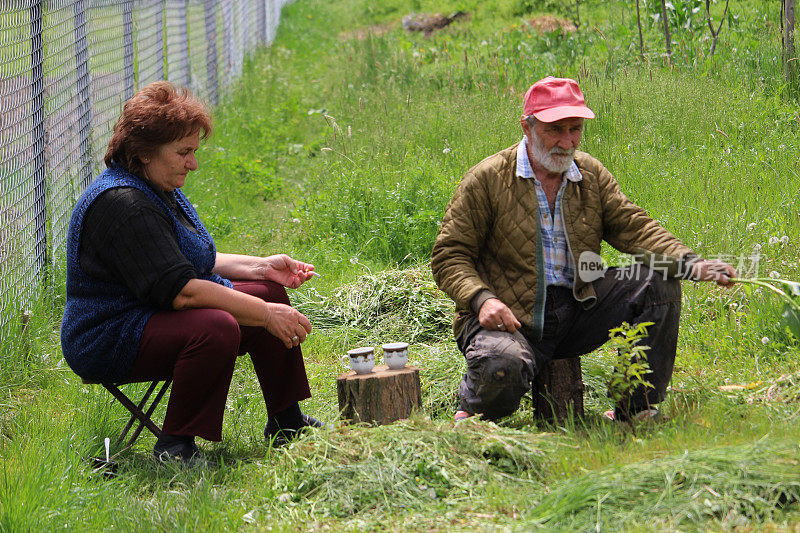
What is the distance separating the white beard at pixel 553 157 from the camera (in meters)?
3.96

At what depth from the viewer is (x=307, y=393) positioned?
4.23m

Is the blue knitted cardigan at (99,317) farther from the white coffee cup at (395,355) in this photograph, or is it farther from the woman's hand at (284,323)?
the white coffee cup at (395,355)

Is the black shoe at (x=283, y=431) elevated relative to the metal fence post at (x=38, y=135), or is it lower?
lower

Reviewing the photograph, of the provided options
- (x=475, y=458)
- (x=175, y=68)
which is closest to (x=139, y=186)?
(x=475, y=458)

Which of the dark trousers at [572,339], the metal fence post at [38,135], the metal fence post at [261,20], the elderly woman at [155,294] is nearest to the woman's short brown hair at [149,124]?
the elderly woman at [155,294]

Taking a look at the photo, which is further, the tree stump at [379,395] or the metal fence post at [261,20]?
the metal fence post at [261,20]

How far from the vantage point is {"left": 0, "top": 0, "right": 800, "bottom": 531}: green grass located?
3.06 meters

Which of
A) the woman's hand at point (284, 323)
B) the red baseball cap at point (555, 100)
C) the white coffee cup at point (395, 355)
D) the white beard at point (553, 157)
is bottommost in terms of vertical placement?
the white coffee cup at point (395, 355)

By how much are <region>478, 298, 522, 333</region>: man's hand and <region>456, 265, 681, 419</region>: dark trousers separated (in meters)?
0.06

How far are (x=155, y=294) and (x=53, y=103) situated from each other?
260 cm

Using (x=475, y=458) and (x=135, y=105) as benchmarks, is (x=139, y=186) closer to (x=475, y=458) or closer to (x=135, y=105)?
(x=135, y=105)

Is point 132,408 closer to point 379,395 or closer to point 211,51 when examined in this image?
point 379,395

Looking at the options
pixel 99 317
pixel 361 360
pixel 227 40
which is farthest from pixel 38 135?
pixel 227 40

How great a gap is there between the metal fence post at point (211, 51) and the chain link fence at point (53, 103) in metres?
2.29
